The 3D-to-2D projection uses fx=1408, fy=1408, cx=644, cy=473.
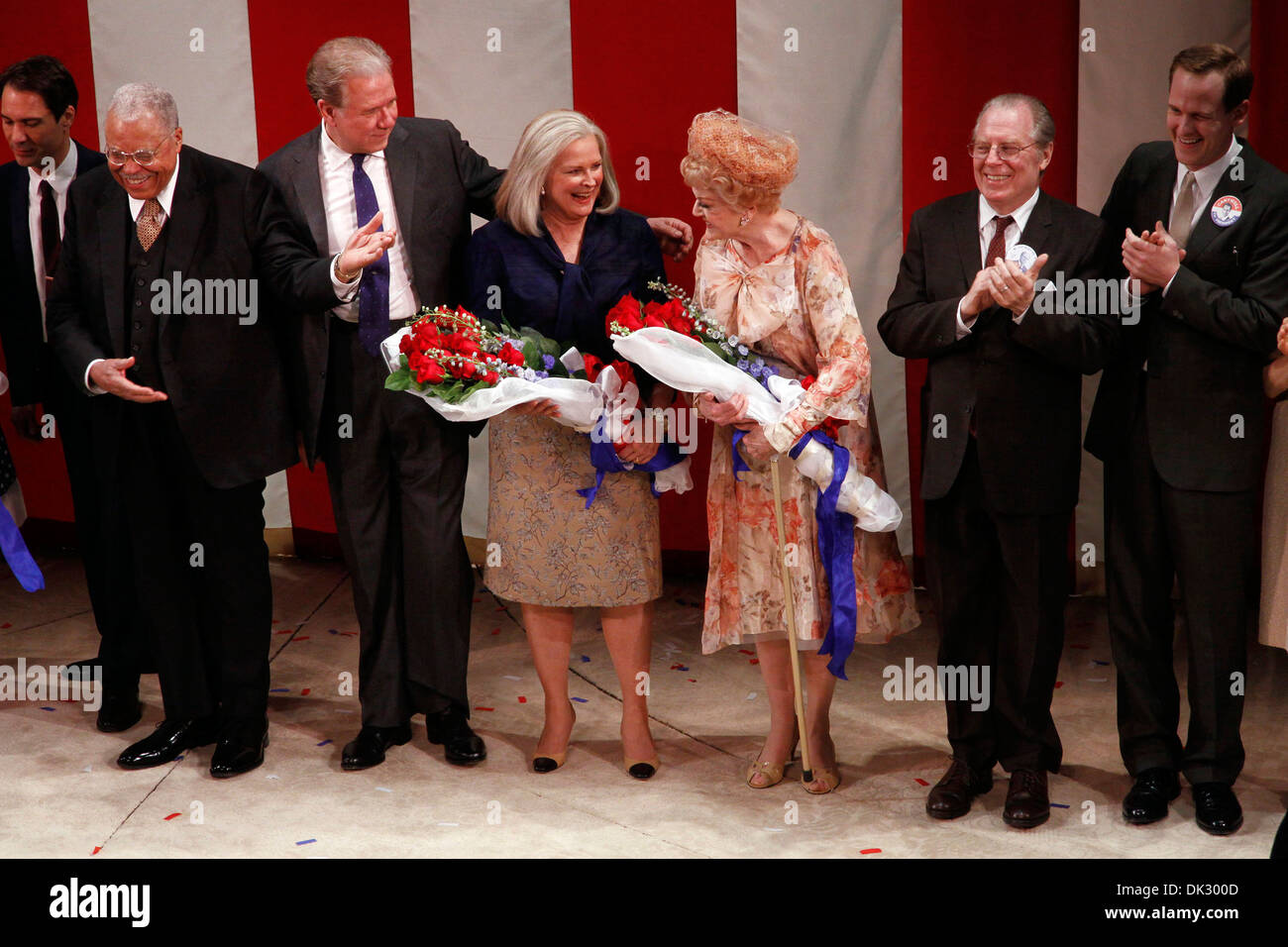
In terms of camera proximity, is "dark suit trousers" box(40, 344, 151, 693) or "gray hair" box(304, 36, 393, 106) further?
"dark suit trousers" box(40, 344, 151, 693)

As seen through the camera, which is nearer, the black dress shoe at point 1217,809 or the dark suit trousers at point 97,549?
the black dress shoe at point 1217,809

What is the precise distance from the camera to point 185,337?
3.84 m

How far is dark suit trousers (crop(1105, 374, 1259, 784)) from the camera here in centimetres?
344

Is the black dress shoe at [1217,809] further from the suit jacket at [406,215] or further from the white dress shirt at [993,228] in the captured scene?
the suit jacket at [406,215]

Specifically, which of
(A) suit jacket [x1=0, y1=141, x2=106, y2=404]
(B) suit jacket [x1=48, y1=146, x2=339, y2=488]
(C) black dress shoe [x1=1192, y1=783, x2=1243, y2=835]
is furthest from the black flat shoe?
(C) black dress shoe [x1=1192, y1=783, x2=1243, y2=835]

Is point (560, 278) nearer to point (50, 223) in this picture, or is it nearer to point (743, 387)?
point (743, 387)

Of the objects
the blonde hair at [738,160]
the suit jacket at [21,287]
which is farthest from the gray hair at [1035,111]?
the suit jacket at [21,287]

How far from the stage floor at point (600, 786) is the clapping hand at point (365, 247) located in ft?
4.71

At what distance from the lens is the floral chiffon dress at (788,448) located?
3496mm

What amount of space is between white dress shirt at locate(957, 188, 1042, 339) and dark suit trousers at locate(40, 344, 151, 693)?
8.58 ft

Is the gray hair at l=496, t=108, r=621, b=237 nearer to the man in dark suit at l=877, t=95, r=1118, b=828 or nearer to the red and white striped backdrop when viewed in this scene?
the man in dark suit at l=877, t=95, r=1118, b=828

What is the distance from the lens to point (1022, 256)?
332 cm

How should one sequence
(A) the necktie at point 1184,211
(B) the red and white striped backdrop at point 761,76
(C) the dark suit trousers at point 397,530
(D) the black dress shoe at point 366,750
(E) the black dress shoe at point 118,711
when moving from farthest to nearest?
1. (B) the red and white striped backdrop at point 761,76
2. (E) the black dress shoe at point 118,711
3. (D) the black dress shoe at point 366,750
4. (C) the dark suit trousers at point 397,530
5. (A) the necktie at point 1184,211

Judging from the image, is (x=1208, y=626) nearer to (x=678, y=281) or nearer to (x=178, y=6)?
(x=678, y=281)
